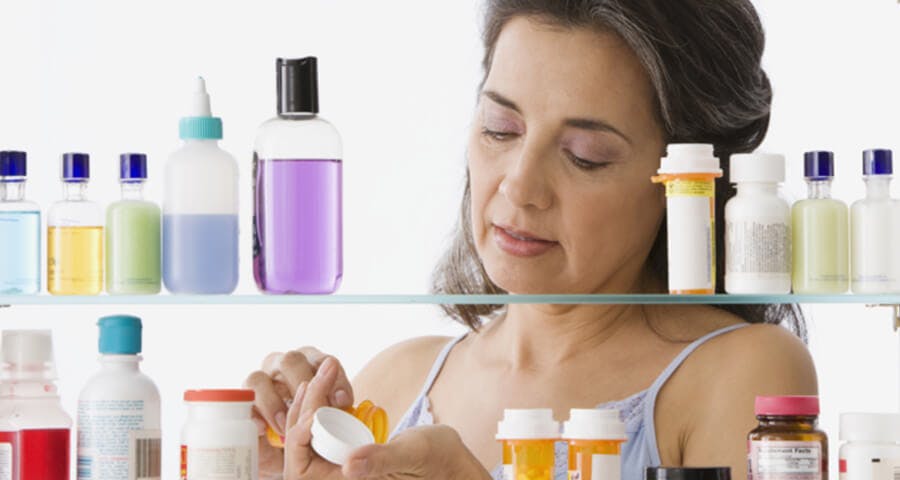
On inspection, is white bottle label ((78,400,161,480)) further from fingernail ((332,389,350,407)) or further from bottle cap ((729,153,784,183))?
bottle cap ((729,153,784,183))

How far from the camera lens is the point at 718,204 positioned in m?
1.35

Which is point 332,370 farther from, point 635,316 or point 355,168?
point 355,168

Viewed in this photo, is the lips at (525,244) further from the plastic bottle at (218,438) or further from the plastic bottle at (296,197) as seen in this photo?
the plastic bottle at (218,438)

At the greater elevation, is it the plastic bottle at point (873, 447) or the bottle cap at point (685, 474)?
the plastic bottle at point (873, 447)

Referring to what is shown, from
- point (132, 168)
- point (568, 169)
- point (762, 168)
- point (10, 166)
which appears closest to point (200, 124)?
point (132, 168)

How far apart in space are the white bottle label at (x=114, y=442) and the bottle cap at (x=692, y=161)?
523 mm

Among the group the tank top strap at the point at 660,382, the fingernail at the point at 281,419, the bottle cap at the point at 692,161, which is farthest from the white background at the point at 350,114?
the bottle cap at the point at 692,161

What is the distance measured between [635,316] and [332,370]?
422mm

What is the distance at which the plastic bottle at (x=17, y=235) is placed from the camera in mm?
1278

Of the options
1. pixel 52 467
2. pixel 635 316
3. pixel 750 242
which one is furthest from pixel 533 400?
pixel 52 467

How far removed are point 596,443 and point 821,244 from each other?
271 mm

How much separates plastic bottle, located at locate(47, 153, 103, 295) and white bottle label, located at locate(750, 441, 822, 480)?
0.63 metres

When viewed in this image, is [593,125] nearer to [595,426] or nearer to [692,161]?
[692,161]

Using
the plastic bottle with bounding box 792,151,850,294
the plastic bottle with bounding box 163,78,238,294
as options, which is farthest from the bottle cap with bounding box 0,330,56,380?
the plastic bottle with bounding box 792,151,850,294
